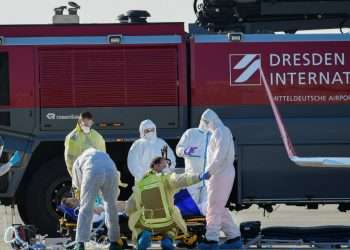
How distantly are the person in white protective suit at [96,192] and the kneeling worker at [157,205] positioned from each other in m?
0.30

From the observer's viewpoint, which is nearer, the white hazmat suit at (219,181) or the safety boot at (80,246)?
the safety boot at (80,246)

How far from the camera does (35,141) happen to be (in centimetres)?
1566

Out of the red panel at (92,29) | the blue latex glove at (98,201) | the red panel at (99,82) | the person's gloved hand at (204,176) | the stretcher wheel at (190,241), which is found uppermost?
the red panel at (92,29)

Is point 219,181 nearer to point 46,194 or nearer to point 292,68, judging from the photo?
point 292,68

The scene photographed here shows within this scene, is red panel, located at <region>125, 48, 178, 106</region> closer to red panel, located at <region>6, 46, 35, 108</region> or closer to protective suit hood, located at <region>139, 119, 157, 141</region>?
protective suit hood, located at <region>139, 119, 157, 141</region>

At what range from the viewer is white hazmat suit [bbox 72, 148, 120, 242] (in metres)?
13.1

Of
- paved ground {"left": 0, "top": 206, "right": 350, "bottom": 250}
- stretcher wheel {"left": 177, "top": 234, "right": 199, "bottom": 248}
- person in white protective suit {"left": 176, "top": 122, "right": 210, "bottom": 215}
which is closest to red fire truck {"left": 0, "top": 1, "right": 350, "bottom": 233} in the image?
person in white protective suit {"left": 176, "top": 122, "right": 210, "bottom": 215}

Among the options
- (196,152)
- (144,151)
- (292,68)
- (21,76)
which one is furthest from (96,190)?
(292,68)

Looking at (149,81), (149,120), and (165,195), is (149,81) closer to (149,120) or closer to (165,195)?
(149,120)

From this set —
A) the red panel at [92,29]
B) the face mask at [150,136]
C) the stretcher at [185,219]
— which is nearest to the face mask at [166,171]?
the stretcher at [185,219]

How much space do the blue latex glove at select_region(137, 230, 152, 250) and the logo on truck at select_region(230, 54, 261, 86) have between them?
10.7ft

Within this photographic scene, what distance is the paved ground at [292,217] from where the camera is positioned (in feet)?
61.7

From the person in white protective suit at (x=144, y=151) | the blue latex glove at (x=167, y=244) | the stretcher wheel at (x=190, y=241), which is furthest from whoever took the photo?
the person in white protective suit at (x=144, y=151)

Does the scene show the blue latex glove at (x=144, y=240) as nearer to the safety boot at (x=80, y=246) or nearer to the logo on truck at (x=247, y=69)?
the safety boot at (x=80, y=246)
